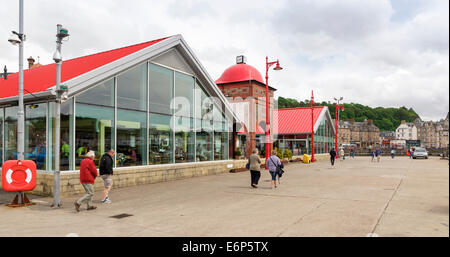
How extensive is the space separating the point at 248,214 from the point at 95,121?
770 centimetres

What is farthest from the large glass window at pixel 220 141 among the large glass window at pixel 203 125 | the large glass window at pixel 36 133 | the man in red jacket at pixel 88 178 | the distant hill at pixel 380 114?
the distant hill at pixel 380 114

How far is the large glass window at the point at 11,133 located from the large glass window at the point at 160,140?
5.52 meters

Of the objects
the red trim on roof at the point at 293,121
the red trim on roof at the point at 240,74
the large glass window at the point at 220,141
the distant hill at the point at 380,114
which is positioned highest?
the distant hill at the point at 380,114

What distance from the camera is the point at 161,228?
705 centimetres

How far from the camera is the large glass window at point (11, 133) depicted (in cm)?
1358

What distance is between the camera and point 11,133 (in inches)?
543

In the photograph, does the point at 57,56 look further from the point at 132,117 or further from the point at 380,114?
the point at 380,114

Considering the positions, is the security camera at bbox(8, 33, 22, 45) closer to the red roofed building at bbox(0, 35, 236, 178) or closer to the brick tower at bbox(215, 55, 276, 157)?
the red roofed building at bbox(0, 35, 236, 178)

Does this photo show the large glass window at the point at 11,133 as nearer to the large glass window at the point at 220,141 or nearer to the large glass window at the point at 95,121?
the large glass window at the point at 95,121

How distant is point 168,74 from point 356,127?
414 ft

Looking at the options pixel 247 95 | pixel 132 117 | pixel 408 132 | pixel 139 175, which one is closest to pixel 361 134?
pixel 408 132
